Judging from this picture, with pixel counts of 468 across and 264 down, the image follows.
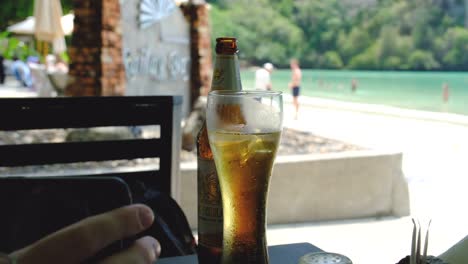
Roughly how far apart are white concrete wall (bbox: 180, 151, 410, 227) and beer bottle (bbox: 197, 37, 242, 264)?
2886 mm

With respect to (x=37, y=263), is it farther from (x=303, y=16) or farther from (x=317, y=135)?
(x=303, y=16)

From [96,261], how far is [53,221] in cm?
13

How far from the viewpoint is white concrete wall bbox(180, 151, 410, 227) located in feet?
12.9

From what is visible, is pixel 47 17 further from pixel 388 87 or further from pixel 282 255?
pixel 388 87

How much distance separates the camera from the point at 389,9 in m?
44.9

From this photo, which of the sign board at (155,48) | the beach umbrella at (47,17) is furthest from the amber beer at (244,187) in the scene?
the beach umbrella at (47,17)

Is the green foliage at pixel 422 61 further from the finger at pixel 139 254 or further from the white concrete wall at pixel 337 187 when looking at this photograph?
the finger at pixel 139 254

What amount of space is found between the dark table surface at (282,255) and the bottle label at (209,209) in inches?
2.1

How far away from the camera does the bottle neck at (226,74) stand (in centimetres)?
89

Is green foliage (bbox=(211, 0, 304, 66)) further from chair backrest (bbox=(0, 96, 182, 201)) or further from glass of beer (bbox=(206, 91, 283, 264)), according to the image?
glass of beer (bbox=(206, 91, 283, 264))

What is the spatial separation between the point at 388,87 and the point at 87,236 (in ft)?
145

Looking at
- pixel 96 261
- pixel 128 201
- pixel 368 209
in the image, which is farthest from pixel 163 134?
pixel 368 209

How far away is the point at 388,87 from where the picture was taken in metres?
42.8

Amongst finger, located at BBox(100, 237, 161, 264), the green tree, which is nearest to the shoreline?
finger, located at BBox(100, 237, 161, 264)
